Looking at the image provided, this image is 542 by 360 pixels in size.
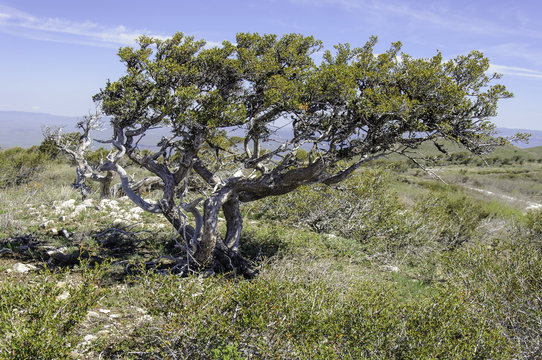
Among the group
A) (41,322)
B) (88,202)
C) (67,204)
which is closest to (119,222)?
(88,202)

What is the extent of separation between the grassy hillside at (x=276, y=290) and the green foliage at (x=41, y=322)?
15 mm

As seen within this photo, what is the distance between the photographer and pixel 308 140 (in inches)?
254

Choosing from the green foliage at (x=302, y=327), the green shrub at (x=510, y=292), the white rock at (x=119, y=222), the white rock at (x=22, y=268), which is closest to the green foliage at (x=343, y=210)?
the green shrub at (x=510, y=292)

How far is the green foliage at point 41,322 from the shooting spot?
9.29 feet

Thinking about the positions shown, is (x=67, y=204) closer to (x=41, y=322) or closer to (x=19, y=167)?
(x=19, y=167)

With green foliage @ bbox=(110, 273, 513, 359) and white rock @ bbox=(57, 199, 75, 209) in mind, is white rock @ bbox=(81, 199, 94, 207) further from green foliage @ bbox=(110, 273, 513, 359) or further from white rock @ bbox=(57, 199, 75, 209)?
green foliage @ bbox=(110, 273, 513, 359)

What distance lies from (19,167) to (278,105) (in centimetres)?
1397

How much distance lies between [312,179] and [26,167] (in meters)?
13.9

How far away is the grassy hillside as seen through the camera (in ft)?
11.2

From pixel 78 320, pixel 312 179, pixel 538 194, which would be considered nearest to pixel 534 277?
pixel 312 179

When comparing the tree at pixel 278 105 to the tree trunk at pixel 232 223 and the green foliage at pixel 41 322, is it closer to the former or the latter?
the tree trunk at pixel 232 223

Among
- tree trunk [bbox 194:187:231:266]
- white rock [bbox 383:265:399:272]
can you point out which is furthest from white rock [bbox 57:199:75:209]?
white rock [bbox 383:265:399:272]

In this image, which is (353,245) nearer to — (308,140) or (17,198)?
(308,140)

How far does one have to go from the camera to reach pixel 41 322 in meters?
3.03
